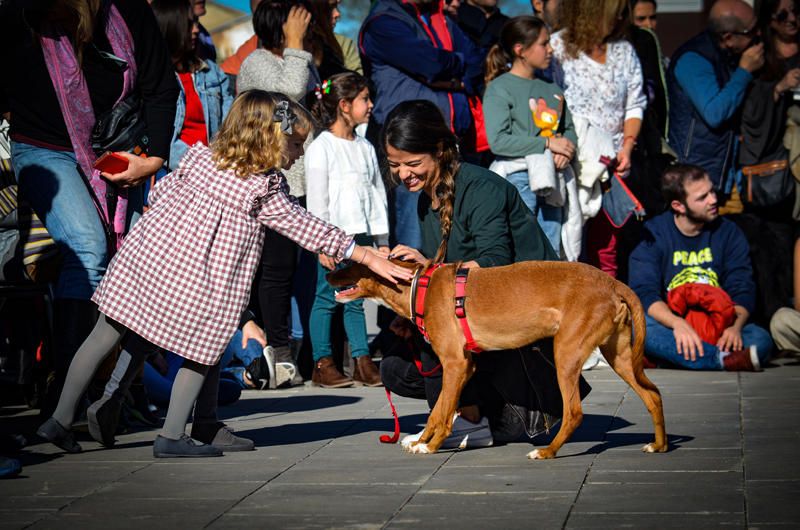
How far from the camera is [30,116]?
6.15 m

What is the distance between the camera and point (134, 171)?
6.23 metres

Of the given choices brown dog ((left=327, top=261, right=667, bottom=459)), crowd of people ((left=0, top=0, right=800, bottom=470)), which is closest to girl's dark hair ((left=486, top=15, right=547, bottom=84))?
crowd of people ((left=0, top=0, right=800, bottom=470))

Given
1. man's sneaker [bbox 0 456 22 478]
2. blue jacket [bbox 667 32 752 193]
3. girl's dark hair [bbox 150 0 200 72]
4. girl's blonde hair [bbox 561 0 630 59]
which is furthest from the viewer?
blue jacket [bbox 667 32 752 193]

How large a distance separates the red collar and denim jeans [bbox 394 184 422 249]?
300 centimetres

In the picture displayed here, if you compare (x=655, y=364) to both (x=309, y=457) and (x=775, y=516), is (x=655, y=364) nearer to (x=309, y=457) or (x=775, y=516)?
(x=309, y=457)

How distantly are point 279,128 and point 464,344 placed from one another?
1.31 metres

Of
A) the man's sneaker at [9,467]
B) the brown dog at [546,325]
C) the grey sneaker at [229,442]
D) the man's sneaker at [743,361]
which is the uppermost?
the brown dog at [546,325]

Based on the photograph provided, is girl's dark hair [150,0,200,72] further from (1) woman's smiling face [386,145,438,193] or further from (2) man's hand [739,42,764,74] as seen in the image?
(2) man's hand [739,42,764,74]

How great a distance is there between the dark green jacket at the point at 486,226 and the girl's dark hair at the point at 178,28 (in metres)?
2.77

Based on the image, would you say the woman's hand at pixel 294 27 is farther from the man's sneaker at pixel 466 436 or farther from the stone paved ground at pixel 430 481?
the man's sneaker at pixel 466 436

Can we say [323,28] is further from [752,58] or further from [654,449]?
[654,449]

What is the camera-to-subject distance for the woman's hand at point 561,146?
8.65 meters

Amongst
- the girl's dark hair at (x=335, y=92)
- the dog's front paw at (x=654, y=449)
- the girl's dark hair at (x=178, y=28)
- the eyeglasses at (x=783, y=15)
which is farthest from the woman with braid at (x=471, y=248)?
the eyeglasses at (x=783, y=15)

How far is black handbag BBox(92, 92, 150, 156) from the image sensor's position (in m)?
6.23
